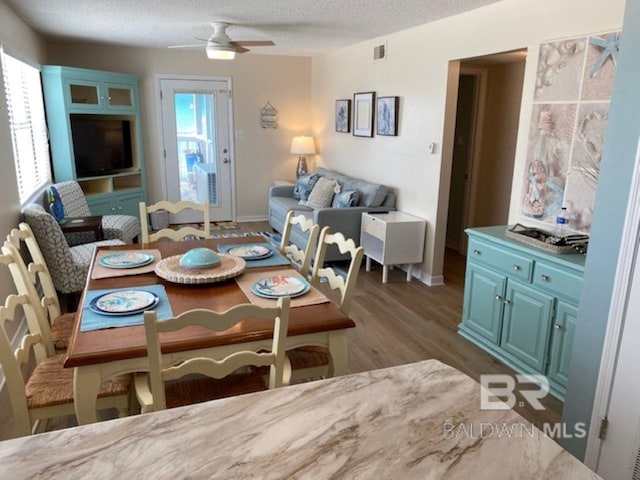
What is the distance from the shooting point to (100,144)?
19.0ft

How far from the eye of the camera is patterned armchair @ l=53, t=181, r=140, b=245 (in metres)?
4.50

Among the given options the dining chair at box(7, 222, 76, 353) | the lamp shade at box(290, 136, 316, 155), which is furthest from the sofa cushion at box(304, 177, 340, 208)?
the dining chair at box(7, 222, 76, 353)

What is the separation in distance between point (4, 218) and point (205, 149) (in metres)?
3.94

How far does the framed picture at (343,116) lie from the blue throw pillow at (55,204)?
133 inches

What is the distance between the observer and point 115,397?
1.82 m

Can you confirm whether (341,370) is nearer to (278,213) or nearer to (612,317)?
(612,317)

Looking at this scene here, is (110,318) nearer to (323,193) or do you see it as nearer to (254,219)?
(323,193)

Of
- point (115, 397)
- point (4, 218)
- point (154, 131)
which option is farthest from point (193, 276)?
point (154, 131)

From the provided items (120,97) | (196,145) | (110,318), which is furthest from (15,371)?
(196,145)

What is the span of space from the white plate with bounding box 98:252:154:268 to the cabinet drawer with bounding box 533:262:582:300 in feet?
7.16

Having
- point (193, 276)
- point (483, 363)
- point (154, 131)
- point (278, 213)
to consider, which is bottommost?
point (483, 363)

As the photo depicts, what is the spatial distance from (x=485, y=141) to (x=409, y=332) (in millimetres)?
2850

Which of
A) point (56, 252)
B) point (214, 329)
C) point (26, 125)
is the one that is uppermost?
point (26, 125)

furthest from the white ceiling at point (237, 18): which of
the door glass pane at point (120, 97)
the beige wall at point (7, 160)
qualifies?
the door glass pane at point (120, 97)
